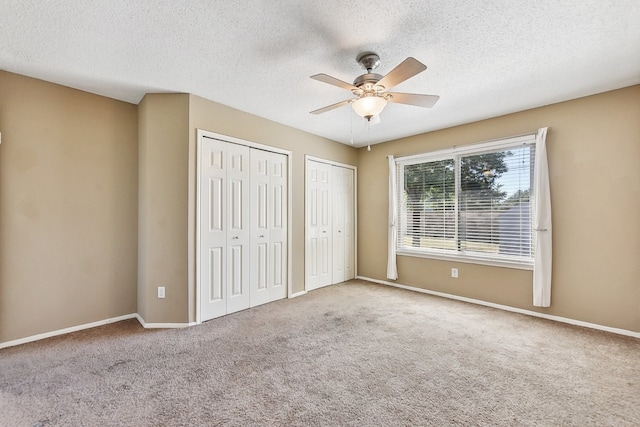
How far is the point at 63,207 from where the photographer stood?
Result: 291cm

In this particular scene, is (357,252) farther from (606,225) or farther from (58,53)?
(58,53)

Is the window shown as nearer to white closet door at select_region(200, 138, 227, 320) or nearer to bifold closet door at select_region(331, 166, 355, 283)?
bifold closet door at select_region(331, 166, 355, 283)

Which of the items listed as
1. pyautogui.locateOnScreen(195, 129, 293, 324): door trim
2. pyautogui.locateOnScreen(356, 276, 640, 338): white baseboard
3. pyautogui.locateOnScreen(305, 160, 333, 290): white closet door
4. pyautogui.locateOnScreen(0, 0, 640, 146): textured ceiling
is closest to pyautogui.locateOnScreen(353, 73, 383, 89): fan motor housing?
pyautogui.locateOnScreen(0, 0, 640, 146): textured ceiling

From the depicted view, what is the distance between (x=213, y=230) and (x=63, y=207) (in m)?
1.48

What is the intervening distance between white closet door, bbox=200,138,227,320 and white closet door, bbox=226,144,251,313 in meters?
0.07

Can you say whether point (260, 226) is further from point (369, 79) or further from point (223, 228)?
point (369, 79)

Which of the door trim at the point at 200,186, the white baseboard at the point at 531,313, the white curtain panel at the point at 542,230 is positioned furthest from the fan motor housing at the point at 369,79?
the white baseboard at the point at 531,313

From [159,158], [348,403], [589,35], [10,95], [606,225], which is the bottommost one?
[348,403]

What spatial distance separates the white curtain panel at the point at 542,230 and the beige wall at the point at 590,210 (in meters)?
0.11

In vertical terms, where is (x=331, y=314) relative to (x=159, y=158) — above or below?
below

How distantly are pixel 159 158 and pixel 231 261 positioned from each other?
4.68ft

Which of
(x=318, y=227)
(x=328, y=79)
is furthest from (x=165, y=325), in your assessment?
(x=328, y=79)

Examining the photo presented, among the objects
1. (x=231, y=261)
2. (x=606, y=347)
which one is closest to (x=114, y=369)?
(x=231, y=261)

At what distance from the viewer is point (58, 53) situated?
2.31 meters
